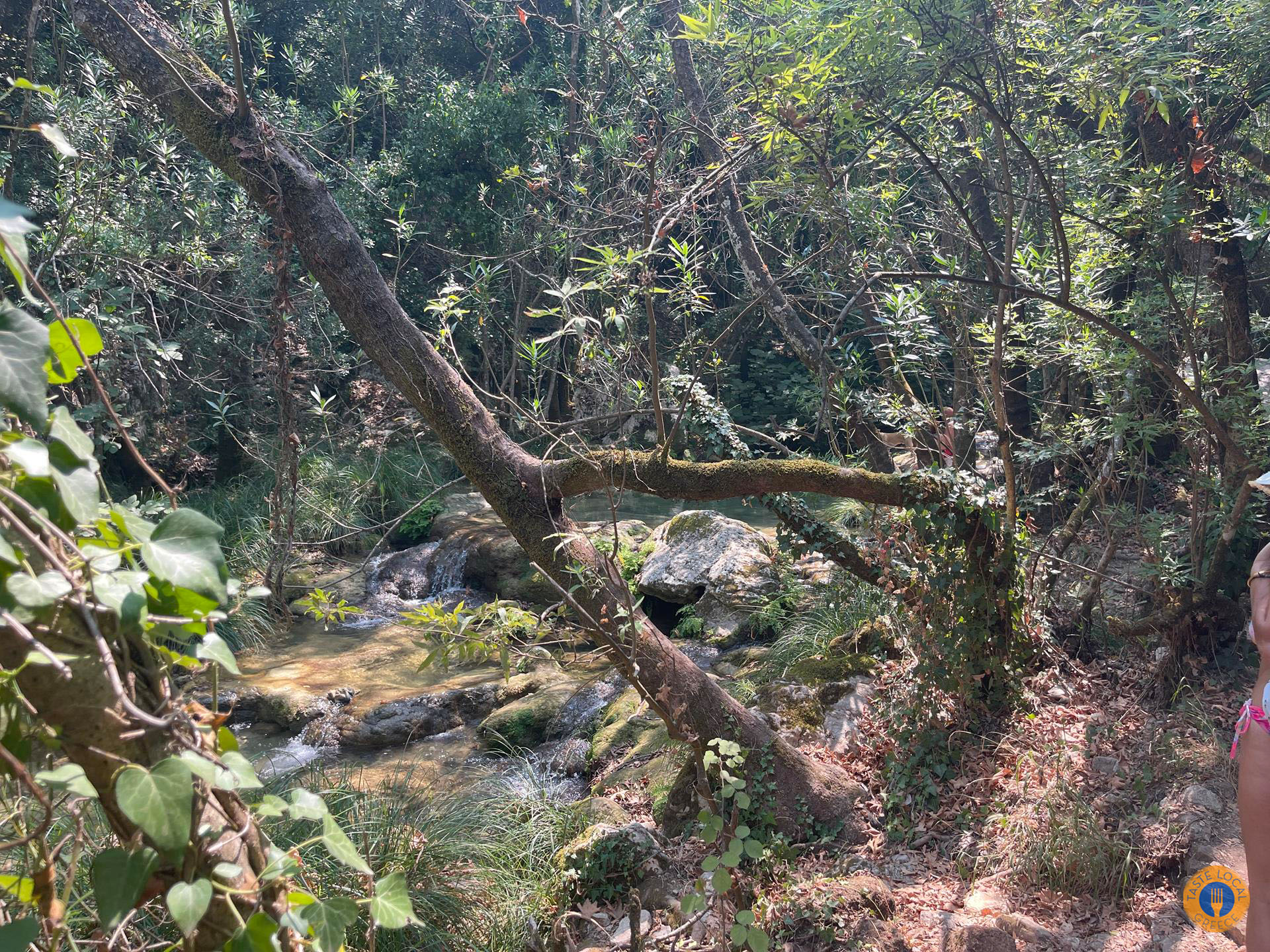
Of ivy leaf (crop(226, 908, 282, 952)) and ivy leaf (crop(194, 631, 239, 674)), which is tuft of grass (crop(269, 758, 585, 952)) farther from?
ivy leaf (crop(194, 631, 239, 674))

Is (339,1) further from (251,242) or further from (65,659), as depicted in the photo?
(65,659)

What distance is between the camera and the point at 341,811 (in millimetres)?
3502

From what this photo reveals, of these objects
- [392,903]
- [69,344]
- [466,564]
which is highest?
[69,344]

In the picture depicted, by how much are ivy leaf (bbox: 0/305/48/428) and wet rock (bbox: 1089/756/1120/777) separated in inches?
168

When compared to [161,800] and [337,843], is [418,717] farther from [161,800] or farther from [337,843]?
[161,800]

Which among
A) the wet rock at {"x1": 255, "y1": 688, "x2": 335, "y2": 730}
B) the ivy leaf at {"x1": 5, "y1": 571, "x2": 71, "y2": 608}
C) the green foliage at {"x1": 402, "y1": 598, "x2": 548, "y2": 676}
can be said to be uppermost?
the ivy leaf at {"x1": 5, "y1": 571, "x2": 71, "y2": 608}

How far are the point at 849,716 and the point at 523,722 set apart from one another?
8.12ft

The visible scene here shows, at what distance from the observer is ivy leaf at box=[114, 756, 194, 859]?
2.70 ft

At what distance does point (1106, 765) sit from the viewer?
3.86 meters

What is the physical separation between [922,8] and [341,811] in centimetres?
423

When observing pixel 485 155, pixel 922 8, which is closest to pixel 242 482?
pixel 485 155

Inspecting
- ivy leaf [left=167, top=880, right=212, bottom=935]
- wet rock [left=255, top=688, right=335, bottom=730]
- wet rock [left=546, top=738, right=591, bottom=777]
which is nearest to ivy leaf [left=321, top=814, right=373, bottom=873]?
ivy leaf [left=167, top=880, right=212, bottom=935]

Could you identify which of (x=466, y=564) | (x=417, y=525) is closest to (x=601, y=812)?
(x=466, y=564)

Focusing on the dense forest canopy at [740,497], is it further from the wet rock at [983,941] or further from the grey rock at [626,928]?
the wet rock at [983,941]
